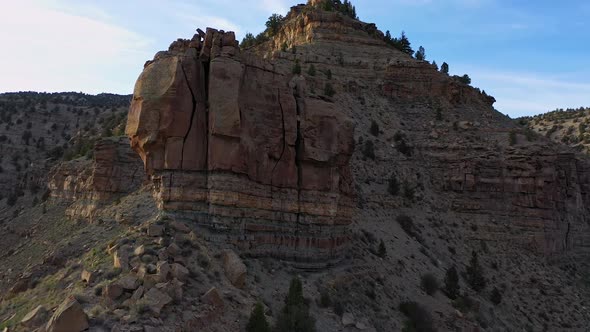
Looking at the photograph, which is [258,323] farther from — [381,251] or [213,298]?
[381,251]

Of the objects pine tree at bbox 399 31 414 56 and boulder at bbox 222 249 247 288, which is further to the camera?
pine tree at bbox 399 31 414 56

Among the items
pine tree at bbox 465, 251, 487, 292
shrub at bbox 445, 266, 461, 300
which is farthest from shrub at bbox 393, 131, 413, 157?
shrub at bbox 445, 266, 461, 300

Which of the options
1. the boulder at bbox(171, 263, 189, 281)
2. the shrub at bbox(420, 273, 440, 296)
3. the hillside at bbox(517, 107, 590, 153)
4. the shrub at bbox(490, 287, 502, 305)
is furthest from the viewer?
the hillside at bbox(517, 107, 590, 153)

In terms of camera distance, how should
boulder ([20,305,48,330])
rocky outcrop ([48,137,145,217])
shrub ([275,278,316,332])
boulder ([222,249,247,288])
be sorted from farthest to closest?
rocky outcrop ([48,137,145,217]) < boulder ([222,249,247,288]) < shrub ([275,278,316,332]) < boulder ([20,305,48,330])

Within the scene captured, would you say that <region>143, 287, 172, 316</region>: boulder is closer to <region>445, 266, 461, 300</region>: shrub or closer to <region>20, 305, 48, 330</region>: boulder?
<region>20, 305, 48, 330</region>: boulder

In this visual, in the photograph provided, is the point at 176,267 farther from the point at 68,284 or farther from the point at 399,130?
the point at 399,130

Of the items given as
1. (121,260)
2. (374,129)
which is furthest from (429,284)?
(374,129)

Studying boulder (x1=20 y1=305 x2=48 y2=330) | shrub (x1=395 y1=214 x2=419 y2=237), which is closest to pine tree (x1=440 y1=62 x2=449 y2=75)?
shrub (x1=395 y1=214 x2=419 y2=237)

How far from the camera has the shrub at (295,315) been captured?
17.4 m

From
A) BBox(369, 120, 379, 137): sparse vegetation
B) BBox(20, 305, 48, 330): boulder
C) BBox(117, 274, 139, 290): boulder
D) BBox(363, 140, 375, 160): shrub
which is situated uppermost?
BBox(369, 120, 379, 137): sparse vegetation

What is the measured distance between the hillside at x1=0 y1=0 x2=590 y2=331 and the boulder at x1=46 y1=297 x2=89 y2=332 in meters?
0.03

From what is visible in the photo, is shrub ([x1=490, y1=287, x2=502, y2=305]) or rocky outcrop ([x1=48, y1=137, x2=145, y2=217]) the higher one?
rocky outcrop ([x1=48, y1=137, x2=145, y2=217])

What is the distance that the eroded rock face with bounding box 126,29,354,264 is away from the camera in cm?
1991

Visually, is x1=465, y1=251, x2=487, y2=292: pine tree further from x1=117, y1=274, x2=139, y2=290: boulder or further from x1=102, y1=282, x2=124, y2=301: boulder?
x1=102, y1=282, x2=124, y2=301: boulder
